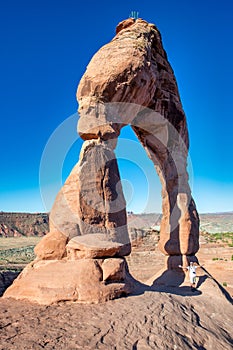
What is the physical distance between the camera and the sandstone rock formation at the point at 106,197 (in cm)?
632

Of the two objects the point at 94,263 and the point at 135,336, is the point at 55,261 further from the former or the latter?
the point at 135,336

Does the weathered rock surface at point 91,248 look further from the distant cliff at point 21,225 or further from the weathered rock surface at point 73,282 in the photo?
the distant cliff at point 21,225

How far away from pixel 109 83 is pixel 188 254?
689 centimetres

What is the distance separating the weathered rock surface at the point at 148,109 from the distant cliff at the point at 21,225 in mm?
74219

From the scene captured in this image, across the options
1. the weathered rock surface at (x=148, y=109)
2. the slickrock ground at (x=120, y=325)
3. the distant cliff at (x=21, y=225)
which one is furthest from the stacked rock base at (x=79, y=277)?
the distant cliff at (x=21, y=225)

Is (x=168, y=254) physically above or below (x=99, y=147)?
below

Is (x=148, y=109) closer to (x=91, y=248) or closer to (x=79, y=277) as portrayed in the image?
(x=91, y=248)

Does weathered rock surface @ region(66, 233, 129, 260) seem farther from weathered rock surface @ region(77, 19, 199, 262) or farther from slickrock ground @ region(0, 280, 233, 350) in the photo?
weathered rock surface @ region(77, 19, 199, 262)

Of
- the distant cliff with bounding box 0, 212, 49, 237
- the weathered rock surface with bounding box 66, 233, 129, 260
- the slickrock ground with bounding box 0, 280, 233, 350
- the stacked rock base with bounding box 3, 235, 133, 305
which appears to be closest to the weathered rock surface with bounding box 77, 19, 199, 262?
the weathered rock surface with bounding box 66, 233, 129, 260

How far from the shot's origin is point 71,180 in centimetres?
771

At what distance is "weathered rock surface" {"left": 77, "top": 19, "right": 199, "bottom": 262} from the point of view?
8.16m

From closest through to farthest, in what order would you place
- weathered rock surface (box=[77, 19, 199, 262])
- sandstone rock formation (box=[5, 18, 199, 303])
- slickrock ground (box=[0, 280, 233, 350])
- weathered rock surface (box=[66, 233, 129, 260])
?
slickrock ground (box=[0, 280, 233, 350])
sandstone rock formation (box=[5, 18, 199, 303])
weathered rock surface (box=[66, 233, 129, 260])
weathered rock surface (box=[77, 19, 199, 262])

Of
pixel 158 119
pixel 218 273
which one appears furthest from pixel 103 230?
pixel 218 273

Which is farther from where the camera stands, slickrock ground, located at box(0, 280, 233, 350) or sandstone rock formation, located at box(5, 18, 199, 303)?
sandstone rock formation, located at box(5, 18, 199, 303)
